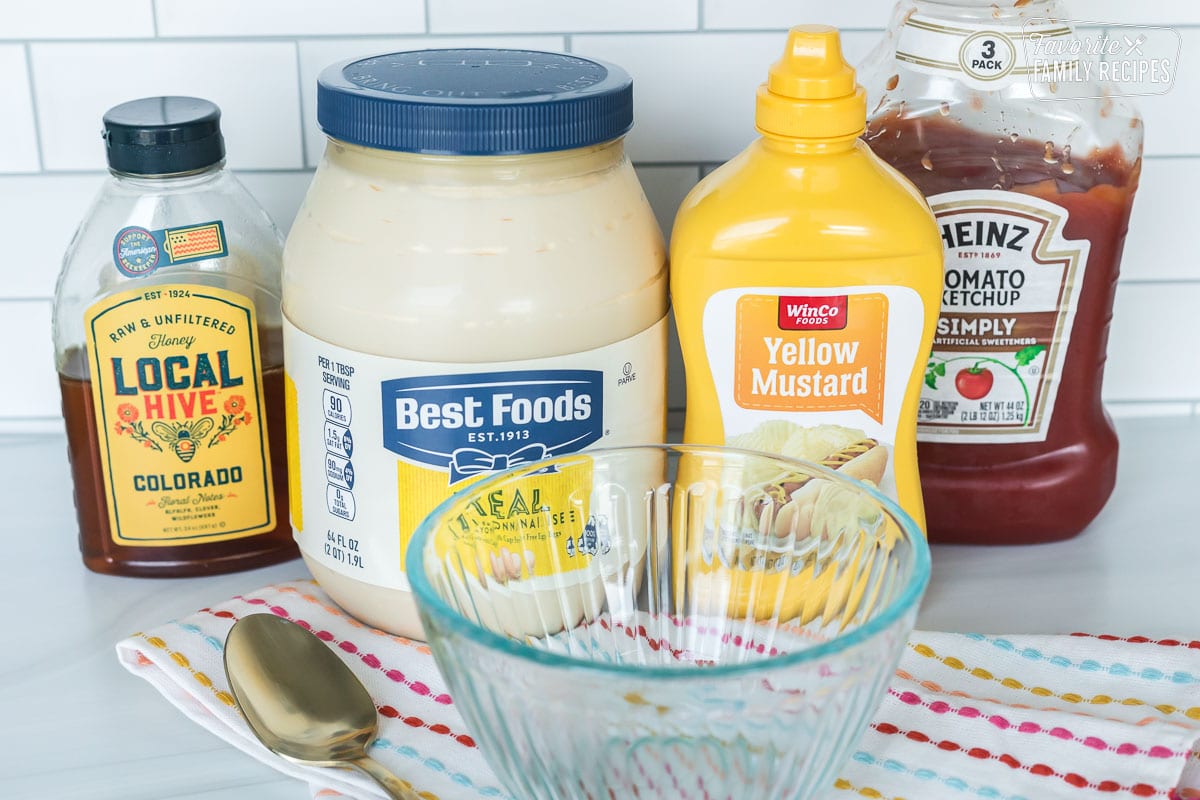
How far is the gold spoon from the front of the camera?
0.66 metres

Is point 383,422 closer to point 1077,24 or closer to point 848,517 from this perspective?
point 848,517

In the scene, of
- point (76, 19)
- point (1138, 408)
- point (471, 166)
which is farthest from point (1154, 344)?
point (76, 19)

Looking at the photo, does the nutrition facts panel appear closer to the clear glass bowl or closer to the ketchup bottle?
the clear glass bowl

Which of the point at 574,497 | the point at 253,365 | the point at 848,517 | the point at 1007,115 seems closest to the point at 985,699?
the point at 848,517

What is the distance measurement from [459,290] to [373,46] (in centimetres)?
31

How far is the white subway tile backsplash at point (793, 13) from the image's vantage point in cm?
92

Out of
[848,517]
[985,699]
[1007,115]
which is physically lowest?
[985,699]

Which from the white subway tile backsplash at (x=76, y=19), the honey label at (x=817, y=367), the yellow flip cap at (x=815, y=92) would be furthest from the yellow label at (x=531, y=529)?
the white subway tile backsplash at (x=76, y=19)

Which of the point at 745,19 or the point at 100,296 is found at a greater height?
the point at 745,19

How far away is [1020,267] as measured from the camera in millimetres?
810

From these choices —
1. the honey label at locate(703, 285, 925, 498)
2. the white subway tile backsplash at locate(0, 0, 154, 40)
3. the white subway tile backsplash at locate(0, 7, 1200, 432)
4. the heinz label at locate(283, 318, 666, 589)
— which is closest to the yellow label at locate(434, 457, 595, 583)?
the heinz label at locate(283, 318, 666, 589)

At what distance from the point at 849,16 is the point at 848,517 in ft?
1.36

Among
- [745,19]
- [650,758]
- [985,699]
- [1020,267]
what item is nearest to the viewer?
[650,758]

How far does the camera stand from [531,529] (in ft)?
2.30
